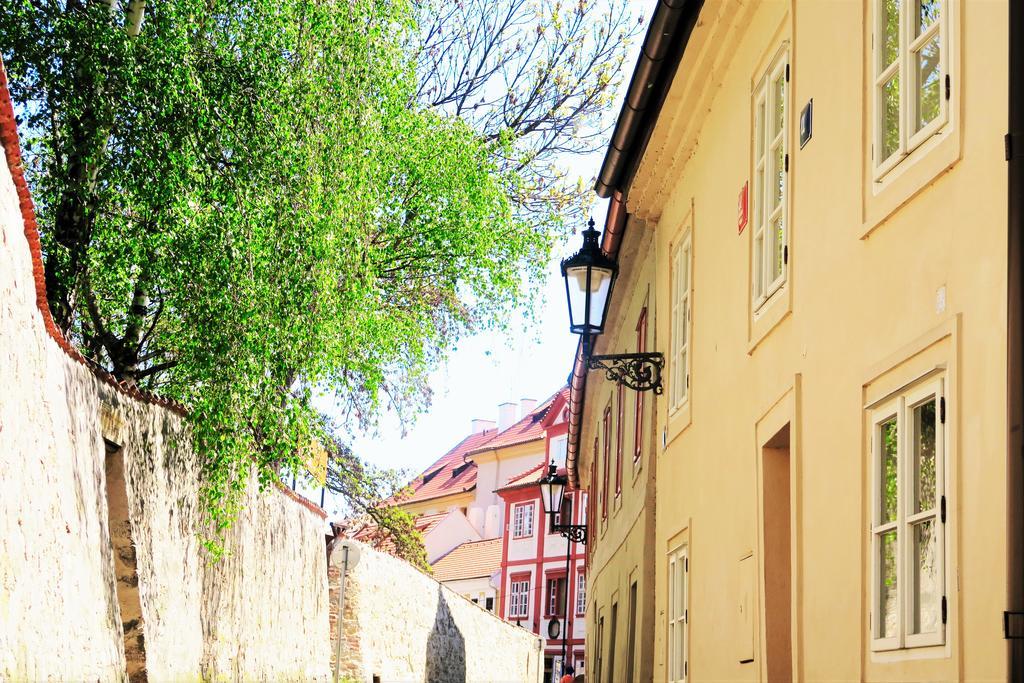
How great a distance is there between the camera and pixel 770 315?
700cm

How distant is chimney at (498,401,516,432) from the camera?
209ft

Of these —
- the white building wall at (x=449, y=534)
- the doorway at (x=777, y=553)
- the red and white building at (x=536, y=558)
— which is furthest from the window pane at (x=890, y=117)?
the white building wall at (x=449, y=534)

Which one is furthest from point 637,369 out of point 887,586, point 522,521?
point 522,521

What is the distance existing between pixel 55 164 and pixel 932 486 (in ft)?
29.7

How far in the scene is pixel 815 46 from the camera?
6344 mm

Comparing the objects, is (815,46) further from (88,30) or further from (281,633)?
(281,633)

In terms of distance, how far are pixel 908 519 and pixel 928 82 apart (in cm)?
164

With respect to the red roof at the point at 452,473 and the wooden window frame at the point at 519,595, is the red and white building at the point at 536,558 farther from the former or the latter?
the red roof at the point at 452,473

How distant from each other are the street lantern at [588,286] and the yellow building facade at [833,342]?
674 millimetres

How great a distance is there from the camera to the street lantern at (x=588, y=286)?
946cm

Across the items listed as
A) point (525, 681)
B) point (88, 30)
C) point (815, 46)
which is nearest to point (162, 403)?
point (88, 30)

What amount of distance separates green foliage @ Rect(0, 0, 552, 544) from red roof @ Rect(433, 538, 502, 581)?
4224cm

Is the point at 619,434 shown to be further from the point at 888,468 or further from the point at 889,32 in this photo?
the point at 888,468

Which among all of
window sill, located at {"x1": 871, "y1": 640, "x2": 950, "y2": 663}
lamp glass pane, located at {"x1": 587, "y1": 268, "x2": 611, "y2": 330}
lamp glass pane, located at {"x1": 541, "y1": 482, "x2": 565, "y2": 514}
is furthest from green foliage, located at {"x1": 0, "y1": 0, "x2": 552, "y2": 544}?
window sill, located at {"x1": 871, "y1": 640, "x2": 950, "y2": 663}
